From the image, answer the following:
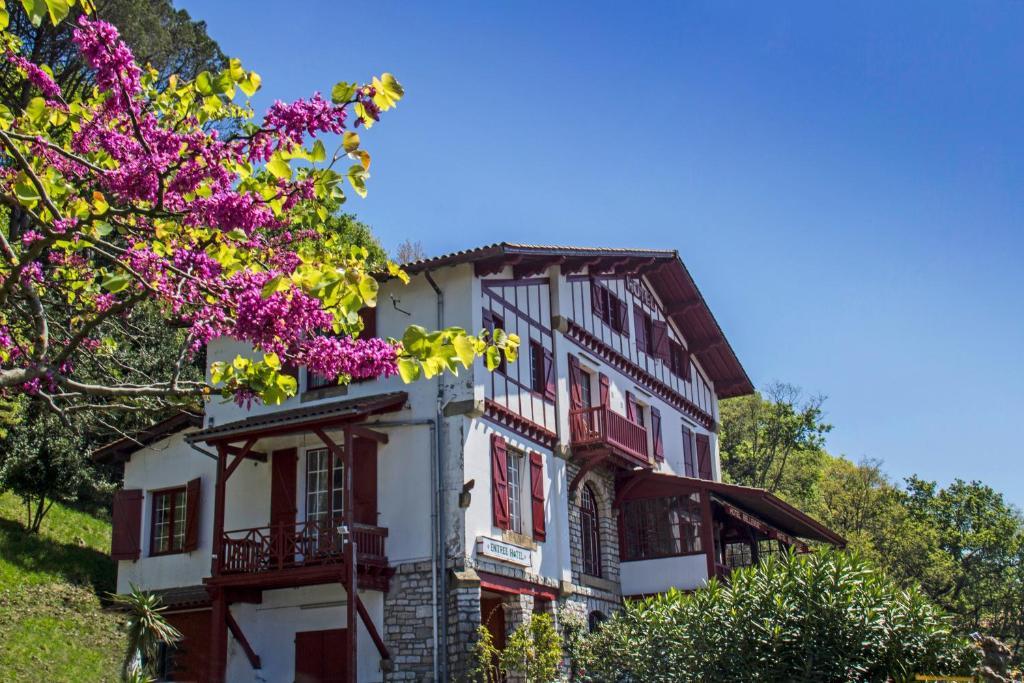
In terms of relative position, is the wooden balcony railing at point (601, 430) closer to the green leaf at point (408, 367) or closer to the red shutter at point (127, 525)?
the red shutter at point (127, 525)

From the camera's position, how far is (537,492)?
20.3 metres

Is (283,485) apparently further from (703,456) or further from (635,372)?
(703,456)

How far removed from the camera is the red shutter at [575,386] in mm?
22312

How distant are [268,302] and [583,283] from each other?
17.1 meters

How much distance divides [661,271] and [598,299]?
3813mm

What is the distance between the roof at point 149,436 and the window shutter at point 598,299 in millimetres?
9034

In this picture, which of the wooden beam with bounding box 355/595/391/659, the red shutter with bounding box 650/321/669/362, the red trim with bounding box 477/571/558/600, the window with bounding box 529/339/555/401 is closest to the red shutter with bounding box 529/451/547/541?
the red trim with bounding box 477/571/558/600

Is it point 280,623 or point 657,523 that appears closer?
point 280,623

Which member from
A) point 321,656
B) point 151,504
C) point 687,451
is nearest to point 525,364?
point 321,656

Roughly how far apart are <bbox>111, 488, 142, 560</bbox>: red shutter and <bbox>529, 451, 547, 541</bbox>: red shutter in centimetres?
824

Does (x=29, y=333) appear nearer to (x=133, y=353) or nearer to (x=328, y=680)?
(x=328, y=680)

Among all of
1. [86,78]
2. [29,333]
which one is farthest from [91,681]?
[86,78]

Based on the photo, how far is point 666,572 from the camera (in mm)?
23016

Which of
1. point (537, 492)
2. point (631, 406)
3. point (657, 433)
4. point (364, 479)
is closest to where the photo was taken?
point (364, 479)
